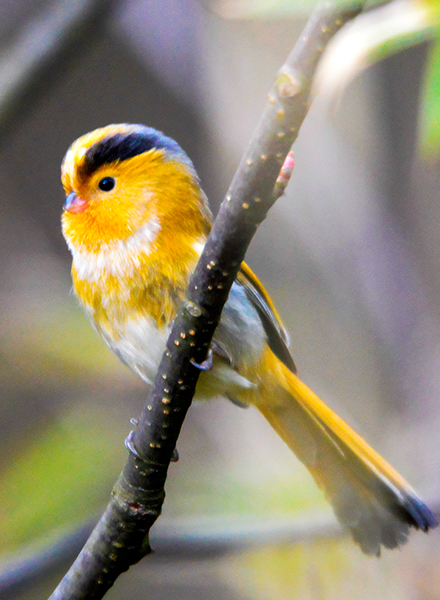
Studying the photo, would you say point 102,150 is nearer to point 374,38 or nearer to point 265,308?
point 265,308

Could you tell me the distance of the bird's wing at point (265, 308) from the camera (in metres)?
2.08

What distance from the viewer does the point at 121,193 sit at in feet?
6.63

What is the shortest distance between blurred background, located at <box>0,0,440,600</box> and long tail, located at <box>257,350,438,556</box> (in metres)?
0.36

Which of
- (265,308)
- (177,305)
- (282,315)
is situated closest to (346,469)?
(265,308)

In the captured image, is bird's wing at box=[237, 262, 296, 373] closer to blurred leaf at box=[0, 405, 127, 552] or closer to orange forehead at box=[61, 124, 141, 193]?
orange forehead at box=[61, 124, 141, 193]

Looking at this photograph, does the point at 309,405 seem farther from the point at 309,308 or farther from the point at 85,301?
the point at 309,308

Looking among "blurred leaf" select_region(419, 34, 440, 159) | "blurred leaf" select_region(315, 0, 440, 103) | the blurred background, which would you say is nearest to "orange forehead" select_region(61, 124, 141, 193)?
the blurred background

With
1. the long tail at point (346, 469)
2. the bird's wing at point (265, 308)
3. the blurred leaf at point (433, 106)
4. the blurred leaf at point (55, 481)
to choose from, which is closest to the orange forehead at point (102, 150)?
the bird's wing at point (265, 308)

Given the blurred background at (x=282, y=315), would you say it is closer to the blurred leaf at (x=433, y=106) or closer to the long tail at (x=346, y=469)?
the long tail at (x=346, y=469)

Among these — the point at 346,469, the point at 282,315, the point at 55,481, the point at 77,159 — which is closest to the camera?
the point at 77,159

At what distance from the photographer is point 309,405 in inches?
86.0

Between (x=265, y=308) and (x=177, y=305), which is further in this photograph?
(x=265, y=308)

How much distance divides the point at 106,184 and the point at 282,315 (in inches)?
71.5

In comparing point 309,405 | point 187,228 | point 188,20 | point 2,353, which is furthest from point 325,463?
point 188,20
